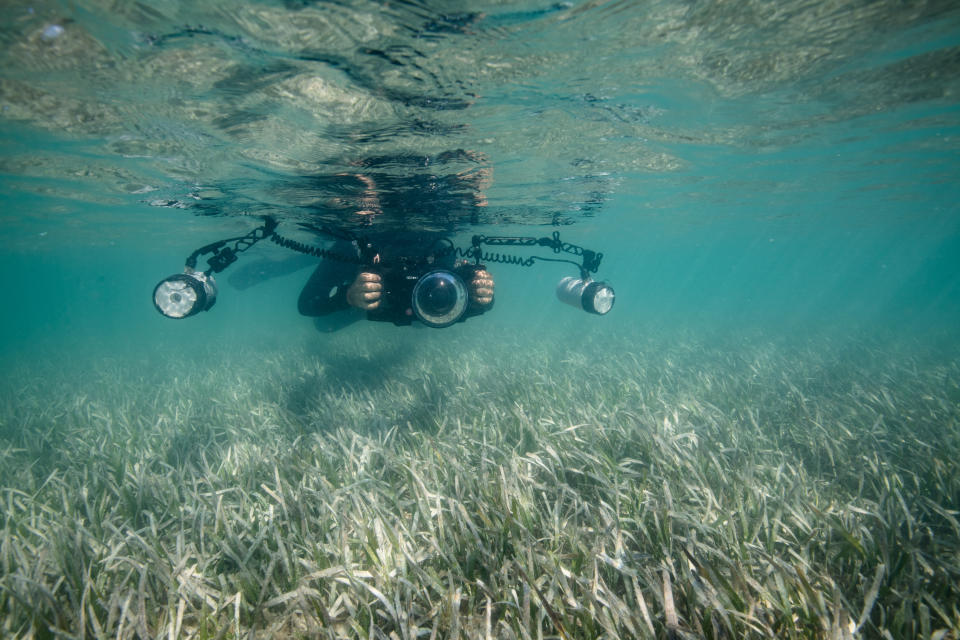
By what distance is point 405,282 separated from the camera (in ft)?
17.0

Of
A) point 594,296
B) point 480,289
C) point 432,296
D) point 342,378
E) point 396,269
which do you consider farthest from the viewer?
point 342,378

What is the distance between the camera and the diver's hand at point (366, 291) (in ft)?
16.1

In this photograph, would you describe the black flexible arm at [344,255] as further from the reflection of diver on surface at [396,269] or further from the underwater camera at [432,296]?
the underwater camera at [432,296]

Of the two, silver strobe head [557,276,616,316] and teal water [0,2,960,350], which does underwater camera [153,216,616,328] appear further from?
teal water [0,2,960,350]

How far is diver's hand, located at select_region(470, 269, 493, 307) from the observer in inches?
220

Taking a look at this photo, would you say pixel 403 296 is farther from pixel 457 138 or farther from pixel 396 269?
pixel 457 138

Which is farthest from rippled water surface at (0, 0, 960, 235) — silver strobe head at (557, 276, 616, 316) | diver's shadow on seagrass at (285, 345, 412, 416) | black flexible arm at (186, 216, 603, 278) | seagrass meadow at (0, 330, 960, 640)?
seagrass meadow at (0, 330, 960, 640)

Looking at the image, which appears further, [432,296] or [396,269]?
[396,269]

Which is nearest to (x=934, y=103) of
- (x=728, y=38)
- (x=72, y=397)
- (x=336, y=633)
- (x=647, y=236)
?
(x=728, y=38)

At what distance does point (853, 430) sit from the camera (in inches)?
220

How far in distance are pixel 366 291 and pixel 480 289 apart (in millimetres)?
1620

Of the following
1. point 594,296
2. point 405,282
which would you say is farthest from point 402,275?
point 594,296

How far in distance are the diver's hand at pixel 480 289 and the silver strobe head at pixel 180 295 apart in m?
3.37

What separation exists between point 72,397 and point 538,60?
12.5 m
